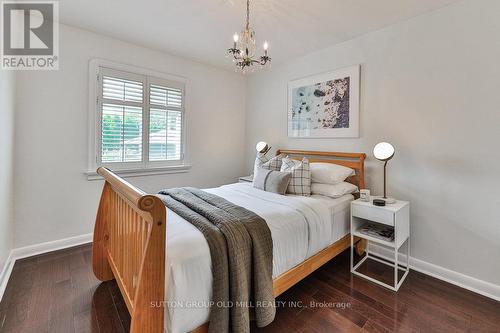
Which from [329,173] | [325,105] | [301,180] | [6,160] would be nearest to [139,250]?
[301,180]

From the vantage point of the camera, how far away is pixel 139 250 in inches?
51.2

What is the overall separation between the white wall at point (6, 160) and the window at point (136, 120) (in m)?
0.70

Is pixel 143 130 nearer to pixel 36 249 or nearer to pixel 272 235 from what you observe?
pixel 36 249

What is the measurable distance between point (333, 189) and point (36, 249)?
10.8 ft

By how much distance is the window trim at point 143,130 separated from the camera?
9.06 feet

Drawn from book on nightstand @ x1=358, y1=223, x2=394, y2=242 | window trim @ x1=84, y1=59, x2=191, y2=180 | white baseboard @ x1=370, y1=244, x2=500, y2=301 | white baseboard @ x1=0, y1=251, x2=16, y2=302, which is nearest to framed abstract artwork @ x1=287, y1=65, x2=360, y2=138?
book on nightstand @ x1=358, y1=223, x2=394, y2=242

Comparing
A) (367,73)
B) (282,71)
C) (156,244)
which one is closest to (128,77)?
(282,71)

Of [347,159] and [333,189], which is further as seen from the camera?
[347,159]

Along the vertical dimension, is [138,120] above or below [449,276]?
above

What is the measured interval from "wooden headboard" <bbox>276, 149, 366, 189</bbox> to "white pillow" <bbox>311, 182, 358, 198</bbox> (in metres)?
0.16

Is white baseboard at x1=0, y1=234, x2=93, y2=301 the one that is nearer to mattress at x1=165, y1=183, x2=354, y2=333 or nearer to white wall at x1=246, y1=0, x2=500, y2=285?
mattress at x1=165, y1=183, x2=354, y2=333

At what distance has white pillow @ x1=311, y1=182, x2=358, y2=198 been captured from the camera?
7.86 ft

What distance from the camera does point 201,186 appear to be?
3.84m

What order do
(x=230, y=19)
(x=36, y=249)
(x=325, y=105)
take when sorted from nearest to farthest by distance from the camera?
(x=230, y=19), (x=36, y=249), (x=325, y=105)
